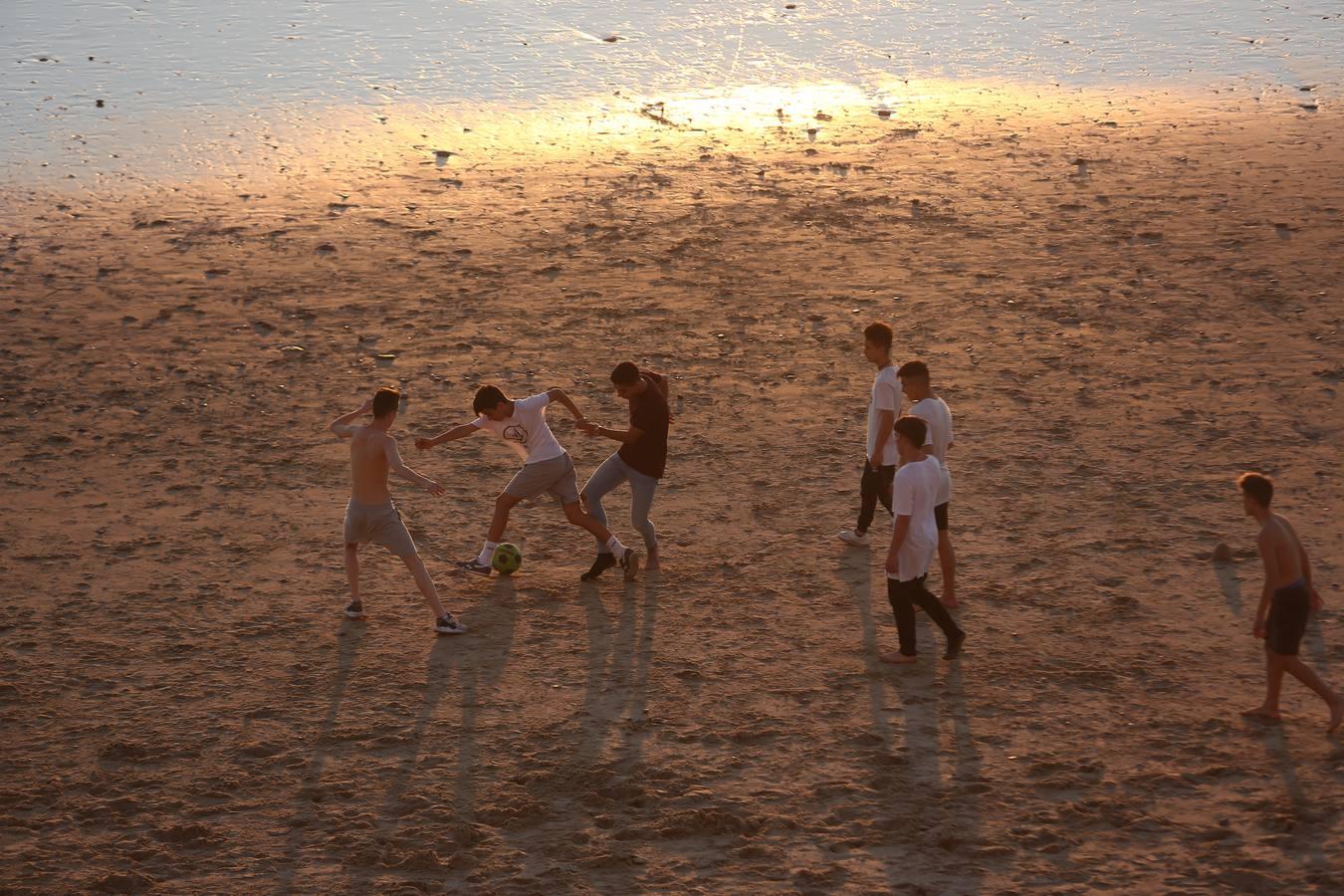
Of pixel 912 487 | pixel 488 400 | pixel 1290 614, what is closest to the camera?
pixel 1290 614

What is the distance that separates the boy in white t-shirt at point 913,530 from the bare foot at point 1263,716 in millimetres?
1730

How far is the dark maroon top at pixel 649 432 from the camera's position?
1035 centimetres

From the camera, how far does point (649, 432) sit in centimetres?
1035

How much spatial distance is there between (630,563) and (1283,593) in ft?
14.1

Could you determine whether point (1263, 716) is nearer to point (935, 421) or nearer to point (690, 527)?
point (935, 421)

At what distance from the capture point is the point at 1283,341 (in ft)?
46.5

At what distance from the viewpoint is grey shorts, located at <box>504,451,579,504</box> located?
10.4 m

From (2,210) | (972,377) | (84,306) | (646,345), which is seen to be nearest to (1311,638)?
(972,377)

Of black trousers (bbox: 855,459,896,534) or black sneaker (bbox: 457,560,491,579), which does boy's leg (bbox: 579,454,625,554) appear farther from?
black trousers (bbox: 855,459,896,534)

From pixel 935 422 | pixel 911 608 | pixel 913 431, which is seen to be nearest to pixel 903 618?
pixel 911 608

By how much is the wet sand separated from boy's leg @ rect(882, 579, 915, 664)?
0.16 m

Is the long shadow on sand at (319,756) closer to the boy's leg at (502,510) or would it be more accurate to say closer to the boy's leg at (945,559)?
the boy's leg at (502,510)

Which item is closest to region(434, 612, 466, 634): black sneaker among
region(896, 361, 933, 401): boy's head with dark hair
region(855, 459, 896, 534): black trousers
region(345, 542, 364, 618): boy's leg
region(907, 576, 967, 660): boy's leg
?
region(345, 542, 364, 618): boy's leg

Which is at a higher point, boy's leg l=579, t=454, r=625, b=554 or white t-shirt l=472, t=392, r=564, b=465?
white t-shirt l=472, t=392, r=564, b=465
